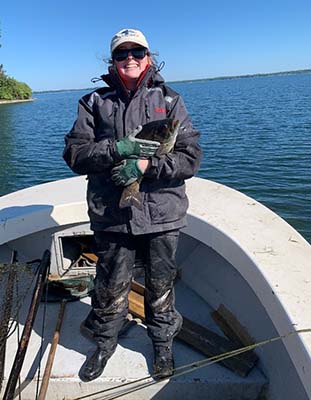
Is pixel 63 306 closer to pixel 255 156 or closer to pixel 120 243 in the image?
pixel 120 243

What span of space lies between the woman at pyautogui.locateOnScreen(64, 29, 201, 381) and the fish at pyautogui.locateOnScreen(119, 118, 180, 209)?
0.04m

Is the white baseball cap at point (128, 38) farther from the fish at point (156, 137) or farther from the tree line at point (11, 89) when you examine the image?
the tree line at point (11, 89)

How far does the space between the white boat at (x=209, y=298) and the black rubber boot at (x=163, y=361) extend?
0.06m

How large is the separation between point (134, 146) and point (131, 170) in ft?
0.45

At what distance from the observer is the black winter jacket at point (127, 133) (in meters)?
2.43

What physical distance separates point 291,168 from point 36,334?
13.0m

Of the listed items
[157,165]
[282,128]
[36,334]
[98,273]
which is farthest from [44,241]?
[282,128]

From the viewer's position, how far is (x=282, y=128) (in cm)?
2398

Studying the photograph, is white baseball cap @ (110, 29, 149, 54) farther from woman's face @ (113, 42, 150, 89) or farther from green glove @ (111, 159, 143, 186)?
green glove @ (111, 159, 143, 186)

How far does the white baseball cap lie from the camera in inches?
92.5

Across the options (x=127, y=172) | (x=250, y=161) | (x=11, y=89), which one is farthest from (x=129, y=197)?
(x=11, y=89)

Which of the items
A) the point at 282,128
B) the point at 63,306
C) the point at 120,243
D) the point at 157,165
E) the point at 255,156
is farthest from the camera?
the point at 282,128

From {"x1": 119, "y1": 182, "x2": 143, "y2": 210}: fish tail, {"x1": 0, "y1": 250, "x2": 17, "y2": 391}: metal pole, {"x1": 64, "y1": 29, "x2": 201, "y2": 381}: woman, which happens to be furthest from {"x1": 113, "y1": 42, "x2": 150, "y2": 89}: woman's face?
{"x1": 0, "y1": 250, "x2": 17, "y2": 391}: metal pole

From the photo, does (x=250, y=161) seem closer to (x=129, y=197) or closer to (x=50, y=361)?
(x=50, y=361)
